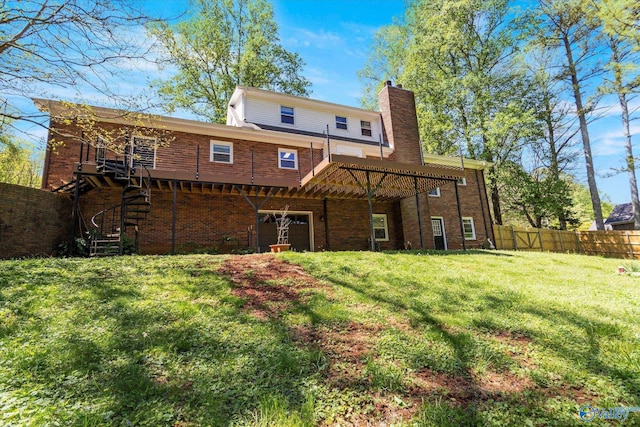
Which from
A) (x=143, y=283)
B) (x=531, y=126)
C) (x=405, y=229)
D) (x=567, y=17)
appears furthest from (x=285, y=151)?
(x=567, y=17)

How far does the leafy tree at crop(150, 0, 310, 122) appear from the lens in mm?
21234

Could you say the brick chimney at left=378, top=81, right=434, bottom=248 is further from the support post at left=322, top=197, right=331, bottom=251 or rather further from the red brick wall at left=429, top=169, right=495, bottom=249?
the support post at left=322, top=197, right=331, bottom=251

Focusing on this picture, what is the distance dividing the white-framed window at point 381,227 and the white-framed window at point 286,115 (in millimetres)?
6516

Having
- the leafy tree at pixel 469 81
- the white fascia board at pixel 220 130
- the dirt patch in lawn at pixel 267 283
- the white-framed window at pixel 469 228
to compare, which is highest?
the leafy tree at pixel 469 81

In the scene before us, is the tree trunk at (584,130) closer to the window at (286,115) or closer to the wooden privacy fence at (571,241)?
the wooden privacy fence at (571,241)

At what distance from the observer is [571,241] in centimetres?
1933

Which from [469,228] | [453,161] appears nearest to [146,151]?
[453,161]

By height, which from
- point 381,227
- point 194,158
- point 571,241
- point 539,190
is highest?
point 194,158

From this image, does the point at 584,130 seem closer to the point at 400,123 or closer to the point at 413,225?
the point at 400,123

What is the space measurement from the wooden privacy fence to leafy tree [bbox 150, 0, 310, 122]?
58.8 feet

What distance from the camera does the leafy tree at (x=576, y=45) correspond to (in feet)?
63.7

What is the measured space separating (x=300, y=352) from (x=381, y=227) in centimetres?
1280

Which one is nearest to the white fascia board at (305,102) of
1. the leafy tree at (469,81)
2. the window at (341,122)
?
the window at (341,122)

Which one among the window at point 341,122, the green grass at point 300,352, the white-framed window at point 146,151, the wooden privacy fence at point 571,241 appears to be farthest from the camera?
the wooden privacy fence at point 571,241
